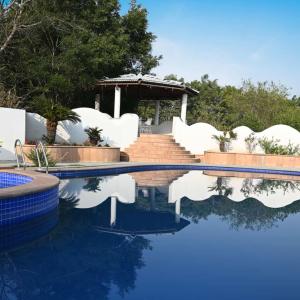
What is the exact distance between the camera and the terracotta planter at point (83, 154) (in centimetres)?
1538

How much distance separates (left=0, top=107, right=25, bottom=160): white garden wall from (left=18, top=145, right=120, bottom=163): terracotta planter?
4.87 ft

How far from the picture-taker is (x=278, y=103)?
34500 mm

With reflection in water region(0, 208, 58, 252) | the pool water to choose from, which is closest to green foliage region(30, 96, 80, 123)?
the pool water

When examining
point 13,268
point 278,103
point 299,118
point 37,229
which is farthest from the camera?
point 278,103

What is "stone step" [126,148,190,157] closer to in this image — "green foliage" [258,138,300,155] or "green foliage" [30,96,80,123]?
"green foliage" [30,96,80,123]

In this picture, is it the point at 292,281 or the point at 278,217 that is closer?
the point at 292,281

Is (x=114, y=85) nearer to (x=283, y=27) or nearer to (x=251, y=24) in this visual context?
(x=251, y=24)

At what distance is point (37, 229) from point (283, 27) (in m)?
17.6

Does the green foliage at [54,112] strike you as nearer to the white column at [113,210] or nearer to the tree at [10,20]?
the tree at [10,20]

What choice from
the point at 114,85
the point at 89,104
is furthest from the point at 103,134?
the point at 89,104

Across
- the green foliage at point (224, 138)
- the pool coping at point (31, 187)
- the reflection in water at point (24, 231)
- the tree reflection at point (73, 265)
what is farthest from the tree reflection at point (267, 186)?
the reflection in water at point (24, 231)

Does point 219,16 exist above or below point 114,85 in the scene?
above

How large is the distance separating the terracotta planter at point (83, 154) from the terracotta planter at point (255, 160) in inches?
220

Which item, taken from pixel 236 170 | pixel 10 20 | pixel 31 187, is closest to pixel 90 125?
pixel 10 20
